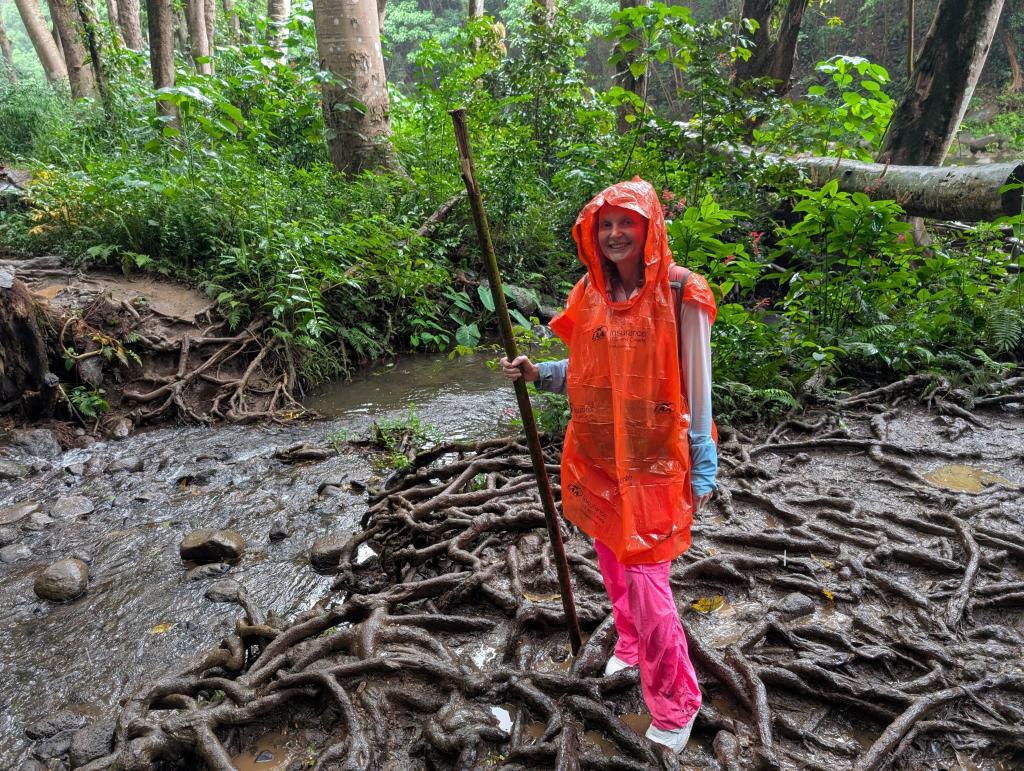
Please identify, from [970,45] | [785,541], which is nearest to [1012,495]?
[785,541]

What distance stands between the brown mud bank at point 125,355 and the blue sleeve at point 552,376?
16.4ft

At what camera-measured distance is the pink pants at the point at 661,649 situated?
2.24 meters

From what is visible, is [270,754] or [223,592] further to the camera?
[223,592]

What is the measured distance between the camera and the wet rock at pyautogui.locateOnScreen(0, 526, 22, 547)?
4.54 m

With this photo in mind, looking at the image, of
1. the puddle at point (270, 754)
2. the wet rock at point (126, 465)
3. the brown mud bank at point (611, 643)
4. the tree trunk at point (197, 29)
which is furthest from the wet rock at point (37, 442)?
the tree trunk at point (197, 29)

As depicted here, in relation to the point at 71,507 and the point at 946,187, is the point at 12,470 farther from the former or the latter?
the point at 946,187

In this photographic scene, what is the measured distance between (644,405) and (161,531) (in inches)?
163

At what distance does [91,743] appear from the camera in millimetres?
2760

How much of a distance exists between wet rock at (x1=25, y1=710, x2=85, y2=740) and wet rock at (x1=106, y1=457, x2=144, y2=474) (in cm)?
301

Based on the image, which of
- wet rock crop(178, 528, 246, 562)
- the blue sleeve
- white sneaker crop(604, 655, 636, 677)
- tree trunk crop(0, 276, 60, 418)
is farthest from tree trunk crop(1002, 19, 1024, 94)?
tree trunk crop(0, 276, 60, 418)

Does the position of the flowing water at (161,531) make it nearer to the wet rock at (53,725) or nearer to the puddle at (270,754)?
the wet rock at (53,725)

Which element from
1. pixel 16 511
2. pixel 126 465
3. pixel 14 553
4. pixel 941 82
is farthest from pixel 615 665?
pixel 941 82

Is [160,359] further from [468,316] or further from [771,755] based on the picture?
[771,755]

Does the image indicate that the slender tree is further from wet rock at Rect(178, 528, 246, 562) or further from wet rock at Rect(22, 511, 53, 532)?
wet rock at Rect(22, 511, 53, 532)
